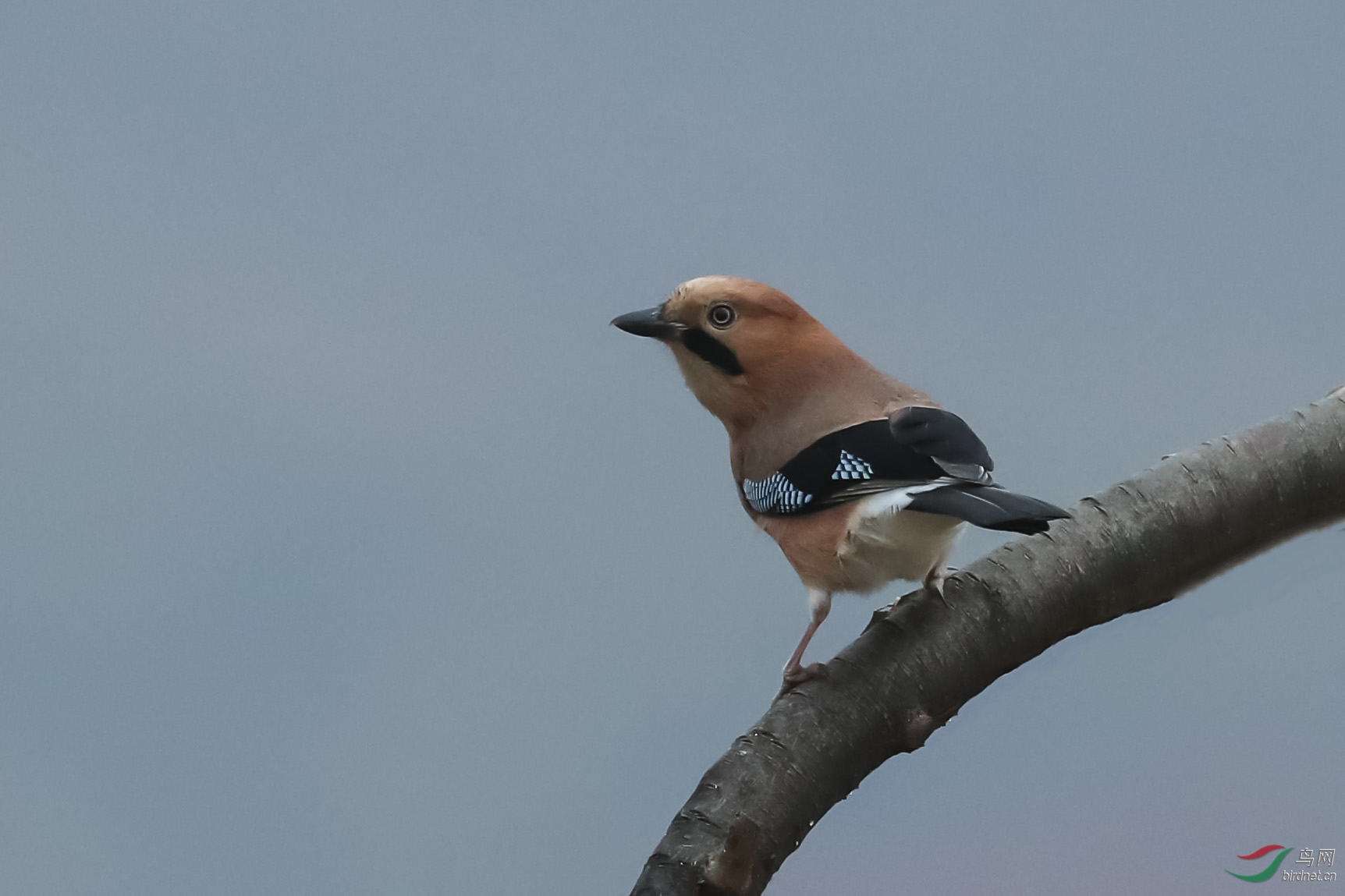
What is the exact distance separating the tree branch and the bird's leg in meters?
0.03

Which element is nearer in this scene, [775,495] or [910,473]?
[910,473]

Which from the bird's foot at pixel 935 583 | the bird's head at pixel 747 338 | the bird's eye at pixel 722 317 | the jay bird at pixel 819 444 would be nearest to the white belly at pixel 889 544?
the jay bird at pixel 819 444

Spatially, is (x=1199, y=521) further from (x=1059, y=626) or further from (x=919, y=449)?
(x=919, y=449)

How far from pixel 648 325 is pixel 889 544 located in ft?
2.38

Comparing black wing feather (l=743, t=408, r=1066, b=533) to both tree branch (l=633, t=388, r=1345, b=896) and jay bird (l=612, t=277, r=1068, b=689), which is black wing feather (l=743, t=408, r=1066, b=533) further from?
tree branch (l=633, t=388, r=1345, b=896)

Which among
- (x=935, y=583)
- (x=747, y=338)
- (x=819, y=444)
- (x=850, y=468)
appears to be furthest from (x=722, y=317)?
(x=935, y=583)

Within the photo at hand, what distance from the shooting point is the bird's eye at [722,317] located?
2.69 metres

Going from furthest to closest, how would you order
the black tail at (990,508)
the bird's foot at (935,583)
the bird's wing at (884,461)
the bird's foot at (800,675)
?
1. the bird's foot at (935,583)
2. the bird's foot at (800,675)
3. the bird's wing at (884,461)
4. the black tail at (990,508)

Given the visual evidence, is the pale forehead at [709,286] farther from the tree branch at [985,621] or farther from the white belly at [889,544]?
the tree branch at [985,621]

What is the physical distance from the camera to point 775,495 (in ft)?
8.63

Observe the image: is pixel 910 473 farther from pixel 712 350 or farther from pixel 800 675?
pixel 712 350

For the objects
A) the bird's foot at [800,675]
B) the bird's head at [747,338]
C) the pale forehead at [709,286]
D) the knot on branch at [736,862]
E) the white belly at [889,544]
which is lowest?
the knot on branch at [736,862]

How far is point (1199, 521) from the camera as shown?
2.93 metres

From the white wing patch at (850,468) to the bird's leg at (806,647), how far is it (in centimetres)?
29
